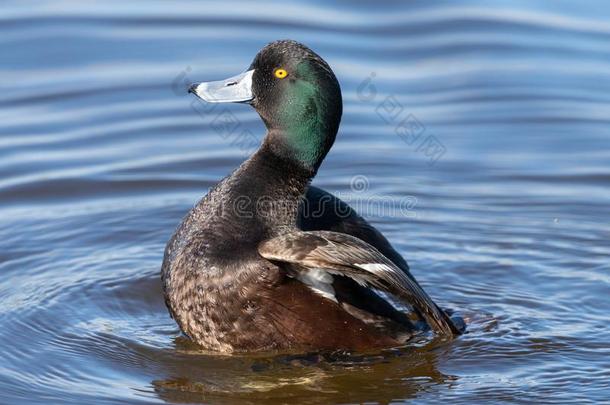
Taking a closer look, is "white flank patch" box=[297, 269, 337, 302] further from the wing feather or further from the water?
the water

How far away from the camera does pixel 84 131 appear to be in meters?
10.6

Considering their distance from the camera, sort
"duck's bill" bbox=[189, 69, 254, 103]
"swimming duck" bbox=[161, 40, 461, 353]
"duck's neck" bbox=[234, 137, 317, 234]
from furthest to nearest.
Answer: "duck's bill" bbox=[189, 69, 254, 103] < "duck's neck" bbox=[234, 137, 317, 234] < "swimming duck" bbox=[161, 40, 461, 353]

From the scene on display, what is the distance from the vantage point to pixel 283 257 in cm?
652

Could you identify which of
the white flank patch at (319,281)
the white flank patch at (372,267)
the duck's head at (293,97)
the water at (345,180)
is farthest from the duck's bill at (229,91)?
the white flank patch at (372,267)

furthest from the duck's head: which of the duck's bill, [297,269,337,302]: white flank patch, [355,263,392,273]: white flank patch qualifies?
[355,263,392,273]: white flank patch

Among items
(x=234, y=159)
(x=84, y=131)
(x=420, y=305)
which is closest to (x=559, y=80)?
(x=234, y=159)

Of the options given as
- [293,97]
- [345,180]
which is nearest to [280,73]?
[293,97]

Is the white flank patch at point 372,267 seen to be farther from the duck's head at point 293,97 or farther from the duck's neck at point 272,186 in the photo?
the duck's head at point 293,97

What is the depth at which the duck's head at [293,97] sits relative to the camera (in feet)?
23.2

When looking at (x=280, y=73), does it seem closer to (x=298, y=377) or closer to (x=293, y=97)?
(x=293, y=97)

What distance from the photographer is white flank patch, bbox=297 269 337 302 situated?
679 centimetres

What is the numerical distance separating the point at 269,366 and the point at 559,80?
5.91 meters

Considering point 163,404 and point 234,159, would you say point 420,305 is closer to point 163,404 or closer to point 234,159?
point 163,404

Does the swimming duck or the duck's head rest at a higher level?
the duck's head
